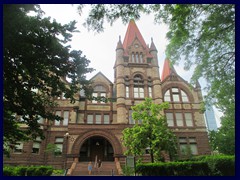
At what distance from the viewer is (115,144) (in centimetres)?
2308

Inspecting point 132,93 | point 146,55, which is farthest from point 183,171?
point 146,55

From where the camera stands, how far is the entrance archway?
972 inches

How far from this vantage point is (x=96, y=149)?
82.8 ft

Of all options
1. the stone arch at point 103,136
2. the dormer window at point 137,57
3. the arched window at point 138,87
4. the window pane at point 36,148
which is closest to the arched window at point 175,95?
the arched window at point 138,87

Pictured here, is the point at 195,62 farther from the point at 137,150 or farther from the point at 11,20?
the point at 137,150

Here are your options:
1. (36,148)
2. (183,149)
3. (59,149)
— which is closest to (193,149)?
(183,149)

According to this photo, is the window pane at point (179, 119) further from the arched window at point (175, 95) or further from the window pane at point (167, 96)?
the window pane at point (167, 96)

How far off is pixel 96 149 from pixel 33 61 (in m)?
19.2

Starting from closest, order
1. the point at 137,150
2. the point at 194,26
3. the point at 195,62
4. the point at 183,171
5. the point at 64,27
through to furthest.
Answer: the point at 194,26 → the point at 64,27 → the point at 195,62 → the point at 183,171 → the point at 137,150

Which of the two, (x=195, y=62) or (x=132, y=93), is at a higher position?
(x=132, y=93)

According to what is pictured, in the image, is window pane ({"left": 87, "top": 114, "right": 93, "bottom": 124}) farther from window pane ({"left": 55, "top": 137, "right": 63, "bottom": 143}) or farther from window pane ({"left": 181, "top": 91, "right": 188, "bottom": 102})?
window pane ({"left": 181, "top": 91, "right": 188, "bottom": 102})

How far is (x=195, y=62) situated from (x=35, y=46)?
7.43 meters

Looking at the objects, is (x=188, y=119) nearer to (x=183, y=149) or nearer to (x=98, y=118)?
(x=183, y=149)

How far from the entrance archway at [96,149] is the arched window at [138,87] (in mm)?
7647
